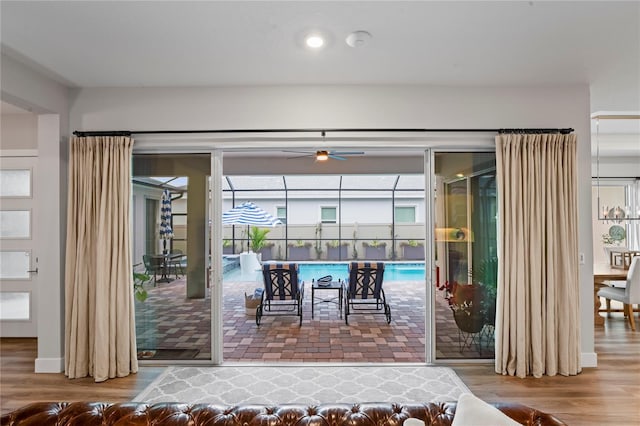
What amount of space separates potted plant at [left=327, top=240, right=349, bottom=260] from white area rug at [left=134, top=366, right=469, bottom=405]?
26.8 ft

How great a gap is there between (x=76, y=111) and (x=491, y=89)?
13.4 ft

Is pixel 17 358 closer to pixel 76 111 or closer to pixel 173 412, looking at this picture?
pixel 76 111

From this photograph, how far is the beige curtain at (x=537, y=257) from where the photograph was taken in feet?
10.6

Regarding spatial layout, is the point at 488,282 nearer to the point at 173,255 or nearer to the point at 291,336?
the point at 291,336

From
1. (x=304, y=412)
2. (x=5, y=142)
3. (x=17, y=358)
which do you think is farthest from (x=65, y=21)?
(x=17, y=358)

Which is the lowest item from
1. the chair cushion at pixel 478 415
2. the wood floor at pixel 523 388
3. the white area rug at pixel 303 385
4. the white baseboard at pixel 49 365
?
the wood floor at pixel 523 388

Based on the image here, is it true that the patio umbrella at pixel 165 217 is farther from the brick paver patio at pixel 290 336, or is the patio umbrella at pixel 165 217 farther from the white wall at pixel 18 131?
the white wall at pixel 18 131

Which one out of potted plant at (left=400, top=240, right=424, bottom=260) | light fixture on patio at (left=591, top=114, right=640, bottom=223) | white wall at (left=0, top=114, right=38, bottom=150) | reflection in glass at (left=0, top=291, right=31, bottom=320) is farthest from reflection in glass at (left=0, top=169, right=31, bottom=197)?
potted plant at (left=400, top=240, right=424, bottom=260)

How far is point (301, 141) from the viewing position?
3.47m

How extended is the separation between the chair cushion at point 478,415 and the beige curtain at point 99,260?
3.15 m

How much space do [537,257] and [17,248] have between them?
233 inches

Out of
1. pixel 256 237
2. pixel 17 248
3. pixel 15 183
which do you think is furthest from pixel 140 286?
pixel 256 237

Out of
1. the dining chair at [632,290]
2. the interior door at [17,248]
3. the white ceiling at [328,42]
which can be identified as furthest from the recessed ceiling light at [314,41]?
the dining chair at [632,290]

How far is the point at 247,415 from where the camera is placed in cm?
125
